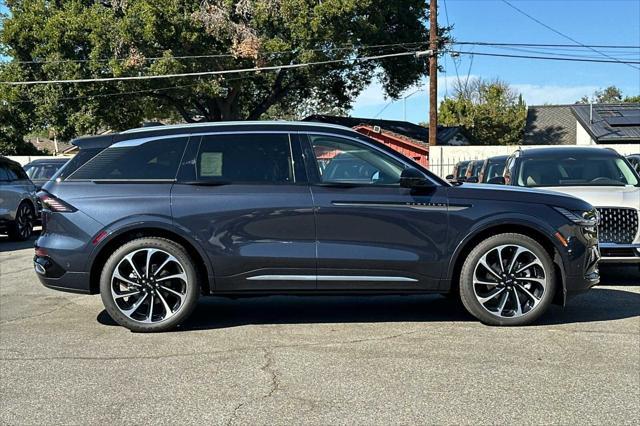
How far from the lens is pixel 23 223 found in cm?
1396

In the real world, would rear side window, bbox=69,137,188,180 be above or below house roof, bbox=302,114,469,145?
below

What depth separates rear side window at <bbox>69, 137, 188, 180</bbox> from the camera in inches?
228

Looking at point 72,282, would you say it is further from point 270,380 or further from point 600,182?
point 600,182

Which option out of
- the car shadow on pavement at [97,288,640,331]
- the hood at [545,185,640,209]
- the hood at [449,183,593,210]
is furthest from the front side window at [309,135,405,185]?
the hood at [545,185,640,209]

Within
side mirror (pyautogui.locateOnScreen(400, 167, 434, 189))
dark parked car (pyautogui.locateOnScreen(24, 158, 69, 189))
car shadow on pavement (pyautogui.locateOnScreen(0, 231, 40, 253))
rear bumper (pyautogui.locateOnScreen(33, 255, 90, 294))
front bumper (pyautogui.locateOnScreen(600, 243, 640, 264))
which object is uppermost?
dark parked car (pyautogui.locateOnScreen(24, 158, 69, 189))

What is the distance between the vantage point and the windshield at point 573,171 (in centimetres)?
869

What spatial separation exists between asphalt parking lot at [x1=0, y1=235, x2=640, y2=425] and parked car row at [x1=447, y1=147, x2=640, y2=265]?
94 cm

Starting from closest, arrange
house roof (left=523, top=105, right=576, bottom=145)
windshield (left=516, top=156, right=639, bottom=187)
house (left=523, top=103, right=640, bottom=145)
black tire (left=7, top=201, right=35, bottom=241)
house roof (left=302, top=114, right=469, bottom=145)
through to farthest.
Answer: windshield (left=516, top=156, right=639, bottom=187), black tire (left=7, top=201, right=35, bottom=241), house (left=523, top=103, right=640, bottom=145), house roof (left=302, top=114, right=469, bottom=145), house roof (left=523, top=105, right=576, bottom=145)

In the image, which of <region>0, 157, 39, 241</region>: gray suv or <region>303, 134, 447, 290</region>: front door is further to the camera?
<region>0, 157, 39, 241</region>: gray suv

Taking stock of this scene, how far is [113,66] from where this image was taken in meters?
28.3

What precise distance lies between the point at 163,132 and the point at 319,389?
3.01 m

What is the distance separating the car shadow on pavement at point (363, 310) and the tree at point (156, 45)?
23471 mm

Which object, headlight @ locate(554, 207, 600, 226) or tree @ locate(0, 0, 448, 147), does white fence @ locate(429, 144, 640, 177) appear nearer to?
tree @ locate(0, 0, 448, 147)

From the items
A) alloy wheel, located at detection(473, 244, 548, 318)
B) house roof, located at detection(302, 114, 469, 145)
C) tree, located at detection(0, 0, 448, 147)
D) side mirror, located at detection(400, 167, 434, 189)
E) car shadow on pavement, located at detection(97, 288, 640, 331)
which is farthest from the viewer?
house roof, located at detection(302, 114, 469, 145)
